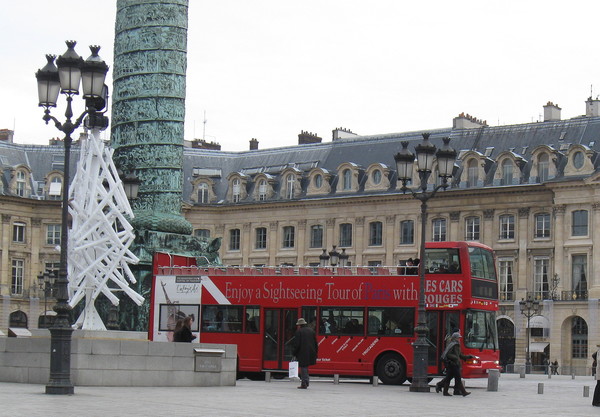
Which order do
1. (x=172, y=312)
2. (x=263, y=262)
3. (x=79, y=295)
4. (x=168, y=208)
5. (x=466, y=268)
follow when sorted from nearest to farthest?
(x=79, y=295)
(x=466, y=268)
(x=172, y=312)
(x=168, y=208)
(x=263, y=262)

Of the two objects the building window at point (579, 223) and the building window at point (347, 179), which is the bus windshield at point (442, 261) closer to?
the building window at point (579, 223)

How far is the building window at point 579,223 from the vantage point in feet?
202

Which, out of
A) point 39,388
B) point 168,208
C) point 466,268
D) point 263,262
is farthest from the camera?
point 263,262

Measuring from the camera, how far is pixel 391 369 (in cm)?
3017

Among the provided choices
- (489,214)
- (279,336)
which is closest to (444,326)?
A: (279,336)

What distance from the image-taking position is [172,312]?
3195cm

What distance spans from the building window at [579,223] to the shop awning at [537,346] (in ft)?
18.2

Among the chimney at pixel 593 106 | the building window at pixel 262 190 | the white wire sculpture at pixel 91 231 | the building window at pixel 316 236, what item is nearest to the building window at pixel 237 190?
the building window at pixel 262 190

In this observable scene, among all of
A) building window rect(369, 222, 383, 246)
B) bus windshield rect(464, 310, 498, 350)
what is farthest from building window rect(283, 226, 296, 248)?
bus windshield rect(464, 310, 498, 350)

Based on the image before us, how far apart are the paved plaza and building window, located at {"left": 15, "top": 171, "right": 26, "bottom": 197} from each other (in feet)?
171

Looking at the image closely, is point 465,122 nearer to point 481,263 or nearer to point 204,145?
point 204,145

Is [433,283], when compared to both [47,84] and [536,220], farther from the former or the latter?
[536,220]

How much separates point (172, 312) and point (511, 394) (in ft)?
31.8

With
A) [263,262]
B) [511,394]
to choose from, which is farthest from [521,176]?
[511,394]
